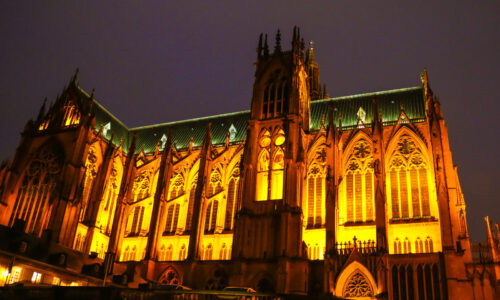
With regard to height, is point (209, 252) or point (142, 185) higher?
point (142, 185)

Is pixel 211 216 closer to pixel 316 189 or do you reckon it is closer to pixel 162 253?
pixel 162 253

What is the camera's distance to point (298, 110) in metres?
44.4

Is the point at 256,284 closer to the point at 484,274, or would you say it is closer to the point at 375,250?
the point at 375,250

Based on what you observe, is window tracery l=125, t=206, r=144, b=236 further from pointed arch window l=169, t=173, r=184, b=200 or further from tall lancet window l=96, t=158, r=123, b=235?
pointed arch window l=169, t=173, r=184, b=200

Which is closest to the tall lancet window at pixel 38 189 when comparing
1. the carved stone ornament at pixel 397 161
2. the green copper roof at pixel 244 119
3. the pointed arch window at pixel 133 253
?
the green copper roof at pixel 244 119

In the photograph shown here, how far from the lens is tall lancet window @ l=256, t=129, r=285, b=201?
1672 inches

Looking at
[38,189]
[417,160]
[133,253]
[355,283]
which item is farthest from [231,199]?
[38,189]

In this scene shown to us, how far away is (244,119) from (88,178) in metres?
18.8

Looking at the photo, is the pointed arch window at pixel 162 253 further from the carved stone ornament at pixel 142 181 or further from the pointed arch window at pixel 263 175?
the pointed arch window at pixel 263 175

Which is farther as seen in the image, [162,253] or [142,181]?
[142,181]

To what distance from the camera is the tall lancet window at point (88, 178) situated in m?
49.2

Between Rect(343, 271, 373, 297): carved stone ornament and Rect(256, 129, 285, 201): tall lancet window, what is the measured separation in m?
9.80

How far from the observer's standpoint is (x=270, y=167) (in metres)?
43.2

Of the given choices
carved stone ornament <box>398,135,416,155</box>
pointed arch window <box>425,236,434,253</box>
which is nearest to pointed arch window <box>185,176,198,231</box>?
carved stone ornament <box>398,135,416,155</box>
